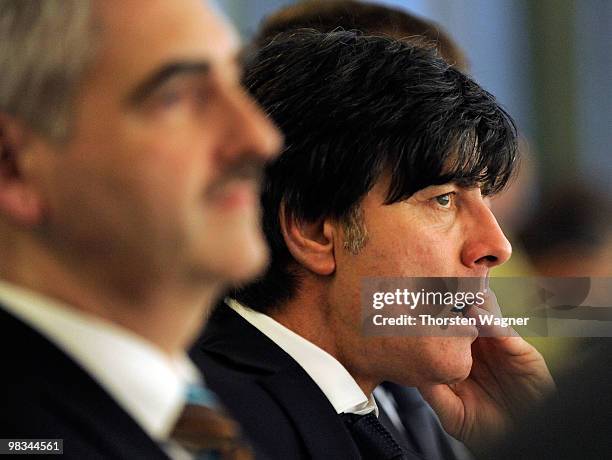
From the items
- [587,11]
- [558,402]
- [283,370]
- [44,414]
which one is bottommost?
Result: [558,402]

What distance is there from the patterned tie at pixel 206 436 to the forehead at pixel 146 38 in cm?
20

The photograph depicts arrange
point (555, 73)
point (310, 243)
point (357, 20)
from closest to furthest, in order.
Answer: point (310, 243), point (357, 20), point (555, 73)

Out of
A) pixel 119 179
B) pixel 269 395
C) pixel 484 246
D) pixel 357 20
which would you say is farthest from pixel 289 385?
pixel 357 20

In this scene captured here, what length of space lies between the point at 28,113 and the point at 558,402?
1.03 metres

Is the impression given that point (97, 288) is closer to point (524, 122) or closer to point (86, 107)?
point (86, 107)

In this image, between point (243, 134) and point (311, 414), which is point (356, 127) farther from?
point (243, 134)

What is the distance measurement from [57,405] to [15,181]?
0.13 m

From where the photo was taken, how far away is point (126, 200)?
0.55m

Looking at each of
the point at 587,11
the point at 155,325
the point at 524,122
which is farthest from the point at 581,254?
the point at 155,325

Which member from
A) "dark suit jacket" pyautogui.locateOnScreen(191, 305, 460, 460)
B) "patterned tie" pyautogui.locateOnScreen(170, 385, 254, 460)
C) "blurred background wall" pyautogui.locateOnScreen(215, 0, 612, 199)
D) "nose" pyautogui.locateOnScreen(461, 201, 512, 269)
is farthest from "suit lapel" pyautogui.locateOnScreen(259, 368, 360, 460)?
"blurred background wall" pyautogui.locateOnScreen(215, 0, 612, 199)

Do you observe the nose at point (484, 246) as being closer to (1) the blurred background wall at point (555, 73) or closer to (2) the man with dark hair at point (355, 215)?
(2) the man with dark hair at point (355, 215)

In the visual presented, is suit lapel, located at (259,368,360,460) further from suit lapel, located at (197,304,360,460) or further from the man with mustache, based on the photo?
the man with mustache

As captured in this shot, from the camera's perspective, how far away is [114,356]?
59cm

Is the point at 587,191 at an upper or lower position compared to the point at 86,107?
lower
